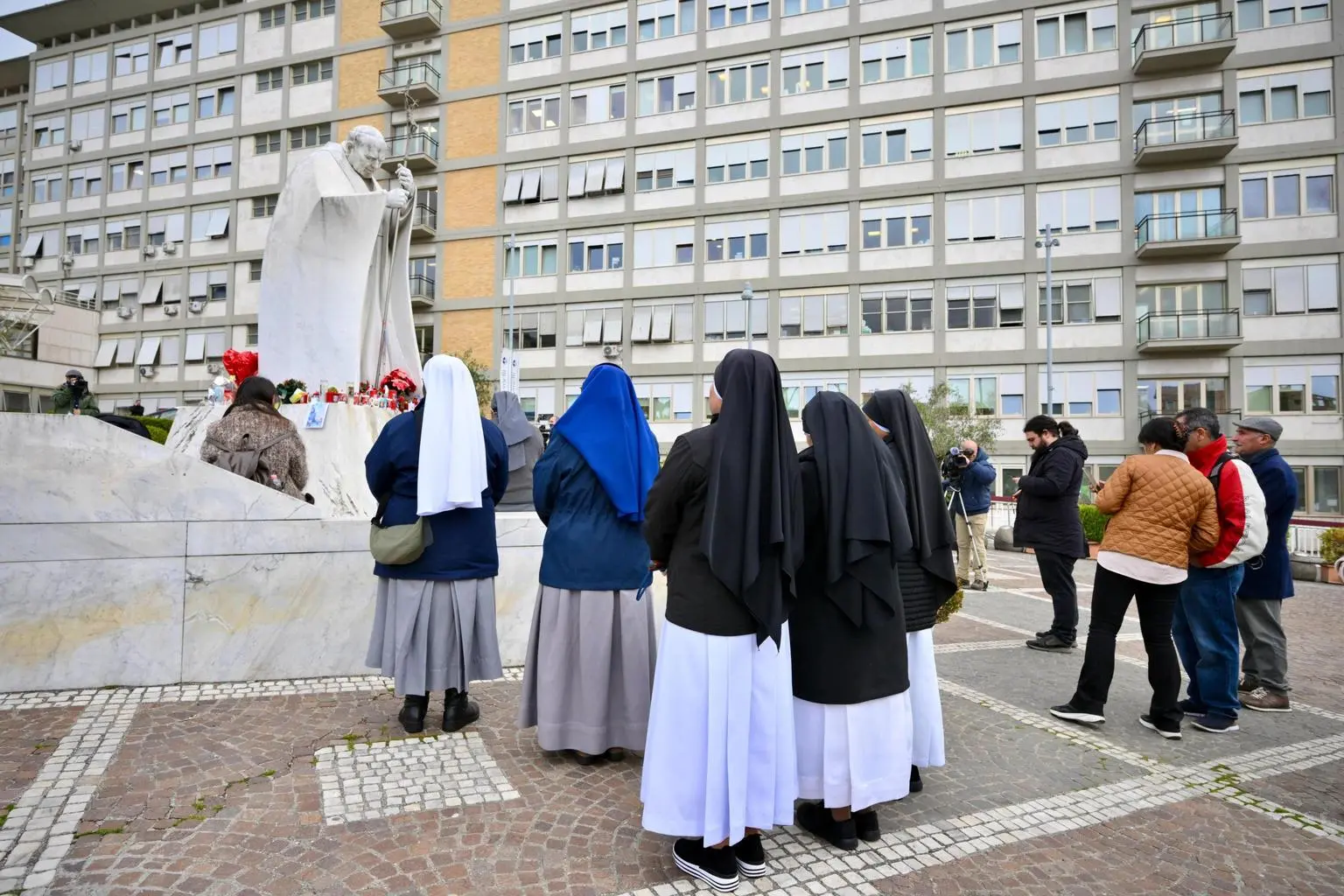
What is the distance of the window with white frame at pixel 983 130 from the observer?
28.7 metres

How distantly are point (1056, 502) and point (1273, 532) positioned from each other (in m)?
1.72

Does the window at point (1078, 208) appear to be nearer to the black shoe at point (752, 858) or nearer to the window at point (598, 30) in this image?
the window at point (598, 30)

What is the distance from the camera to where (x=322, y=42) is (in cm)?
3744

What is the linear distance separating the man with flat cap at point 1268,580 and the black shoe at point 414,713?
5.17 m

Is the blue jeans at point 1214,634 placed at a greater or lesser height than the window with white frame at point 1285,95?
lesser

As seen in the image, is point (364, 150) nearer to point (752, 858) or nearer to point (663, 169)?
point (752, 858)

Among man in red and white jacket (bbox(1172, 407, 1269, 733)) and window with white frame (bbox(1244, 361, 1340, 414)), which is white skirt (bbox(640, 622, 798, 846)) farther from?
window with white frame (bbox(1244, 361, 1340, 414))

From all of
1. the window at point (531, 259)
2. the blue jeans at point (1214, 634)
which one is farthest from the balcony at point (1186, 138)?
the blue jeans at point (1214, 634)

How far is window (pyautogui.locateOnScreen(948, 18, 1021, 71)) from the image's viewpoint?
28750mm

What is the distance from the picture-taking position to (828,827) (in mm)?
3227

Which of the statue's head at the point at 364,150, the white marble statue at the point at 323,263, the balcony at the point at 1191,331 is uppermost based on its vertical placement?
the balcony at the point at 1191,331

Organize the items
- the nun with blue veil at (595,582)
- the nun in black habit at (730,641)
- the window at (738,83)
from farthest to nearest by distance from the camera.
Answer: the window at (738,83), the nun with blue veil at (595,582), the nun in black habit at (730,641)

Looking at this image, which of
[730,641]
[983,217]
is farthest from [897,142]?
[730,641]

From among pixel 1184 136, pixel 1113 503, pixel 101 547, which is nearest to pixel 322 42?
pixel 1184 136
